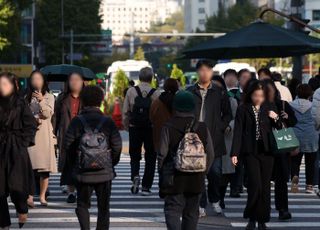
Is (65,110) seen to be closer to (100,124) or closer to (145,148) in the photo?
(145,148)

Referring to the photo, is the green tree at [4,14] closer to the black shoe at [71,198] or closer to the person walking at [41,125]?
the black shoe at [71,198]

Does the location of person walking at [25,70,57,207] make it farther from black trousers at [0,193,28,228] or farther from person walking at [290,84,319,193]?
person walking at [290,84,319,193]

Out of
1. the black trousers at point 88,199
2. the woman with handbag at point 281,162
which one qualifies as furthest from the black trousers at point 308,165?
the black trousers at point 88,199

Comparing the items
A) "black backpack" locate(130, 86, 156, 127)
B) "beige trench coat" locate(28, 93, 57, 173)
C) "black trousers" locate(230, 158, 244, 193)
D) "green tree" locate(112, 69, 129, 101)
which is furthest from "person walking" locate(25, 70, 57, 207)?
"green tree" locate(112, 69, 129, 101)

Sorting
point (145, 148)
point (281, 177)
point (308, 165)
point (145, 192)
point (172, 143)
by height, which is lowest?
point (145, 192)

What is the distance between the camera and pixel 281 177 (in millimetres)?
12539

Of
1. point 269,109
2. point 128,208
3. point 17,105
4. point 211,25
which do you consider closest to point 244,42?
point 128,208

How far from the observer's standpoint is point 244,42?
54.1 feet

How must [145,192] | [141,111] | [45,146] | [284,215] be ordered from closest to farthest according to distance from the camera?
[284,215]
[45,146]
[141,111]
[145,192]

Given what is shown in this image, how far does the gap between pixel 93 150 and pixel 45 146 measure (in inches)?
170

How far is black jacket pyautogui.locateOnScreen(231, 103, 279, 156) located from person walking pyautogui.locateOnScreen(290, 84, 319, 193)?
11.8 ft

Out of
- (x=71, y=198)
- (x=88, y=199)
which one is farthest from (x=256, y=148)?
(x=71, y=198)

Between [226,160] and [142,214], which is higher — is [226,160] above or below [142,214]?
above

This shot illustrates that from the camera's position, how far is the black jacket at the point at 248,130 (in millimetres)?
11531
